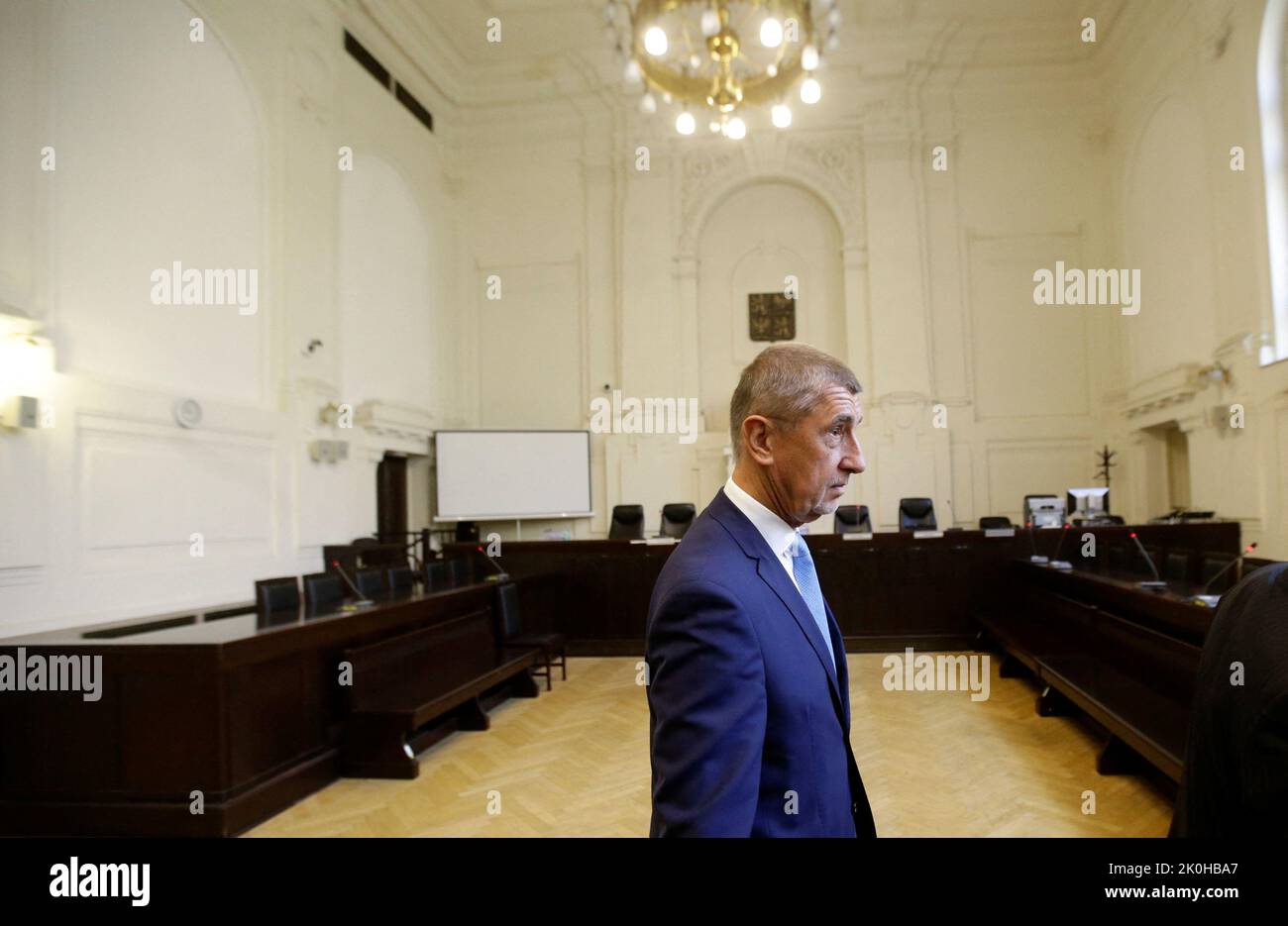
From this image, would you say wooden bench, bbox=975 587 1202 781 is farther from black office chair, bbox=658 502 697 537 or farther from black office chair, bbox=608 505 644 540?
black office chair, bbox=608 505 644 540

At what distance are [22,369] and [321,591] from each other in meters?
2.41

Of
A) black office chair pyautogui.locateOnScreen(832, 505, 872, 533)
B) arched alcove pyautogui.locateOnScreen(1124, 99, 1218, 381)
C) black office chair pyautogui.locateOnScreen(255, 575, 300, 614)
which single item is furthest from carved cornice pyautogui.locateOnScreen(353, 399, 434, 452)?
arched alcove pyautogui.locateOnScreen(1124, 99, 1218, 381)

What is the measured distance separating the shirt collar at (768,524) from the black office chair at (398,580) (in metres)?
4.74

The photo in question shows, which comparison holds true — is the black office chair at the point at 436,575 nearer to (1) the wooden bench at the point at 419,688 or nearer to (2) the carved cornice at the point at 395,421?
(1) the wooden bench at the point at 419,688

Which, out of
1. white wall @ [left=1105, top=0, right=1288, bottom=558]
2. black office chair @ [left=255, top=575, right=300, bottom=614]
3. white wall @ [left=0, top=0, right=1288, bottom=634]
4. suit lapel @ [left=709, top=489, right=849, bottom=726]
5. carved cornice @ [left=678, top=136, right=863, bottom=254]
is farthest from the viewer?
carved cornice @ [left=678, top=136, right=863, bottom=254]

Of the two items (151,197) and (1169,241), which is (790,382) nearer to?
(151,197)

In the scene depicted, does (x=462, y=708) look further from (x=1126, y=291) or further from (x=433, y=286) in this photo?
(x=1126, y=291)

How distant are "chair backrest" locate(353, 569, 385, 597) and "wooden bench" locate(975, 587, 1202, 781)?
4571 millimetres

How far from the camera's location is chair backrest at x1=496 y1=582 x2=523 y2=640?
19.2 feet

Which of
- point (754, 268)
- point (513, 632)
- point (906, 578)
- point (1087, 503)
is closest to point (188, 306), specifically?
point (513, 632)

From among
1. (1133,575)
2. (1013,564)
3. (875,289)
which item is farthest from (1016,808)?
(875,289)

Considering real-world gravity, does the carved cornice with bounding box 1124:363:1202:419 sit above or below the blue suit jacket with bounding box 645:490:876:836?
above

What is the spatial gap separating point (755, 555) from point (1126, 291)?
1092 centimetres

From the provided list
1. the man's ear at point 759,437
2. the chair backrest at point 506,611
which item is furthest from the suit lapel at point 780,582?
the chair backrest at point 506,611
